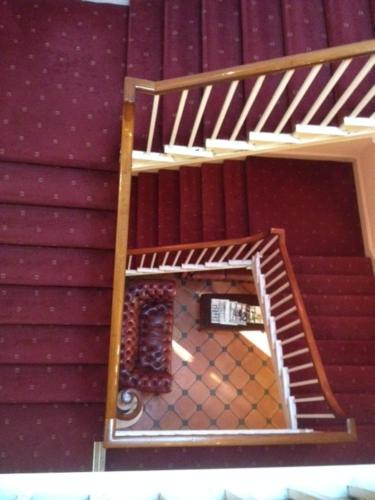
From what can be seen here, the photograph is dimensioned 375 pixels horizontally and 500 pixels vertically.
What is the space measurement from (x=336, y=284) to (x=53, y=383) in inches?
126

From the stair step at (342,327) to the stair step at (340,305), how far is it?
114 mm

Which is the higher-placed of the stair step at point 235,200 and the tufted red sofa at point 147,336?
the stair step at point 235,200

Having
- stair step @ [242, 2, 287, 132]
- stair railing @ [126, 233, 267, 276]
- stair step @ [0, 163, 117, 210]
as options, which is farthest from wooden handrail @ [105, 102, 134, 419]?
stair railing @ [126, 233, 267, 276]

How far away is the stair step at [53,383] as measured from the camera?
2754 millimetres

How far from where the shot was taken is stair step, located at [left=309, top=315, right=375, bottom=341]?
15.0 feet

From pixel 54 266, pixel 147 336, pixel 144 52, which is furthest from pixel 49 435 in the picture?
pixel 144 52

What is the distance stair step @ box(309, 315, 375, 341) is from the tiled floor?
1092 mm

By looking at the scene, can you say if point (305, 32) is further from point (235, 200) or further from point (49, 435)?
point (49, 435)

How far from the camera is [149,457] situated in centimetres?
336

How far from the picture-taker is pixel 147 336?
17.2ft

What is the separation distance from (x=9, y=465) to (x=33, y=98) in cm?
230

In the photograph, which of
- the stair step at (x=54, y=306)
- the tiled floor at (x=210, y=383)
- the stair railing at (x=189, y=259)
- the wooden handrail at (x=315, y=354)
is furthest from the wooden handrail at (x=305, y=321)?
the tiled floor at (x=210, y=383)

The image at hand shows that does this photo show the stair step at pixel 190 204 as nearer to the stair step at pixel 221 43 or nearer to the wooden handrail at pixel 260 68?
the stair step at pixel 221 43

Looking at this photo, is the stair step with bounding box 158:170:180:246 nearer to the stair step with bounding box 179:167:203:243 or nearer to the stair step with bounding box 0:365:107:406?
the stair step with bounding box 179:167:203:243
